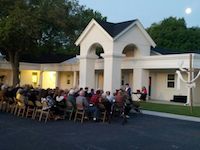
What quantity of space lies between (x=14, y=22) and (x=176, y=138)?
23.9 metres

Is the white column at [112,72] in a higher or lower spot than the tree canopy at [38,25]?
lower

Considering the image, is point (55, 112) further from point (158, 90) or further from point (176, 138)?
point (158, 90)

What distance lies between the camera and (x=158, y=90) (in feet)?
111

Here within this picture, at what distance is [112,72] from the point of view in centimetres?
3075

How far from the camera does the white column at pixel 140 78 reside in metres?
31.6

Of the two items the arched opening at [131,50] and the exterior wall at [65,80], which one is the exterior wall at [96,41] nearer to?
the arched opening at [131,50]

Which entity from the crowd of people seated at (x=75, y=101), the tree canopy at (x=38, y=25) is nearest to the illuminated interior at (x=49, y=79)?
the tree canopy at (x=38, y=25)

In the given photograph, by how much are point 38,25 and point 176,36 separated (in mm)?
32738

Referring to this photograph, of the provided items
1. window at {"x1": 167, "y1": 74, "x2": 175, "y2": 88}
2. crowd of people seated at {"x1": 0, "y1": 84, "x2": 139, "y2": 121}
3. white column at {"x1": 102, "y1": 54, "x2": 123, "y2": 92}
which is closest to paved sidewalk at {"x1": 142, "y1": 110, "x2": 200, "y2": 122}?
crowd of people seated at {"x1": 0, "y1": 84, "x2": 139, "y2": 121}

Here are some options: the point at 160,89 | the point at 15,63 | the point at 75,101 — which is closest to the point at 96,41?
the point at 160,89

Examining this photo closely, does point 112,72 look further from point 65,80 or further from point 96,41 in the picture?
point 65,80

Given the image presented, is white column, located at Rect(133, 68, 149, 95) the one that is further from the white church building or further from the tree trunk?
the tree trunk

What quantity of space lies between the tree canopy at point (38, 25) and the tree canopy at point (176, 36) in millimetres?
23139

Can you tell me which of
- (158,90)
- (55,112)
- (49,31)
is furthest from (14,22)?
(55,112)
